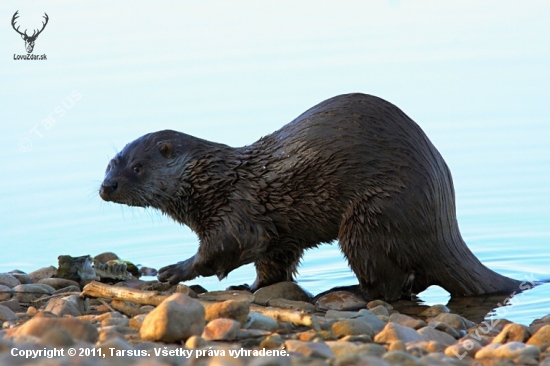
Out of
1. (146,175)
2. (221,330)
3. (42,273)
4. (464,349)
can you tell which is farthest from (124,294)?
(464,349)

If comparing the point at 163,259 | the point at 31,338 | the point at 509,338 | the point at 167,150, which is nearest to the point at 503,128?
the point at 163,259

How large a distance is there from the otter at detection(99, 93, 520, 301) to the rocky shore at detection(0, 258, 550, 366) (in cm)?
31

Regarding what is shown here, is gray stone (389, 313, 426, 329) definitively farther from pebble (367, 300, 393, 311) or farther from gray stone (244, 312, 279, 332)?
gray stone (244, 312, 279, 332)

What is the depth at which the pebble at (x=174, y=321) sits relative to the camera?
4555 mm

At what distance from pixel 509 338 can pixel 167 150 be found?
105 inches

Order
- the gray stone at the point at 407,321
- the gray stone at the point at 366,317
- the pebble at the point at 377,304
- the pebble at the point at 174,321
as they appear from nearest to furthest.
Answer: the pebble at the point at 174,321, the gray stone at the point at 366,317, the gray stone at the point at 407,321, the pebble at the point at 377,304

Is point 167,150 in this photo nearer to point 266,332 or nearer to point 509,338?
point 266,332

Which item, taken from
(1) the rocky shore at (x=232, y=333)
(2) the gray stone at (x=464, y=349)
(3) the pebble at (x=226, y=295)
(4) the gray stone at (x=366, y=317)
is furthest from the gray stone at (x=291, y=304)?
(2) the gray stone at (x=464, y=349)

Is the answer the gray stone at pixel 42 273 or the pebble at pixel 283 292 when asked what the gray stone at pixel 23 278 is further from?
the pebble at pixel 283 292

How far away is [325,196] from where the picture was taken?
20.9ft

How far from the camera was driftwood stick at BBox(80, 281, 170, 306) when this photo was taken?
5578 millimetres

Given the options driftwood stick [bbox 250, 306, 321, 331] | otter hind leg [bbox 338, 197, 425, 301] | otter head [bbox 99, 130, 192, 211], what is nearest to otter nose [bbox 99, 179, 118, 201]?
otter head [bbox 99, 130, 192, 211]

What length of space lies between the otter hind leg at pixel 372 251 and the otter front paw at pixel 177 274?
968 millimetres

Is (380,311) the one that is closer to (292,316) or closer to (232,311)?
(292,316)
